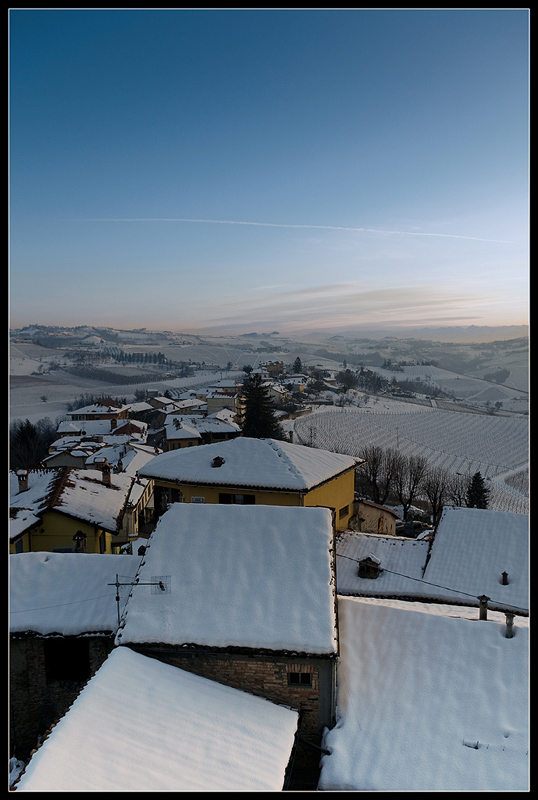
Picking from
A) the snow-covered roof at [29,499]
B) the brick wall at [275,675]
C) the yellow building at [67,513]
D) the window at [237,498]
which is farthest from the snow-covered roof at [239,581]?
the snow-covered roof at [29,499]

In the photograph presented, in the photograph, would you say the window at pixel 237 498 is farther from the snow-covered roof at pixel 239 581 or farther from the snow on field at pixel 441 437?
the snow on field at pixel 441 437

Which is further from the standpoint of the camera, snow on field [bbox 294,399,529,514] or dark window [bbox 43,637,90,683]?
snow on field [bbox 294,399,529,514]

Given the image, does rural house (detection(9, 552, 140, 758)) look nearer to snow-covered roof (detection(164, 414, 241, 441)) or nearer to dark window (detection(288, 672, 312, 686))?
dark window (detection(288, 672, 312, 686))

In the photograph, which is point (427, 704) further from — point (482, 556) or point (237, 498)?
point (237, 498)

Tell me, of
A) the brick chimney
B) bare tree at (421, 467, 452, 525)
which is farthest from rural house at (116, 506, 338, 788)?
bare tree at (421, 467, 452, 525)

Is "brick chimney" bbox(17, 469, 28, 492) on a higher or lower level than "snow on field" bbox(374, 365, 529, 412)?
lower

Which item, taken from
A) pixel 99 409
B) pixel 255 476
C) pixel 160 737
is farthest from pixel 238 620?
pixel 99 409

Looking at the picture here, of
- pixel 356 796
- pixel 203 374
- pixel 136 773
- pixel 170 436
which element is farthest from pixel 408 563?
pixel 203 374
